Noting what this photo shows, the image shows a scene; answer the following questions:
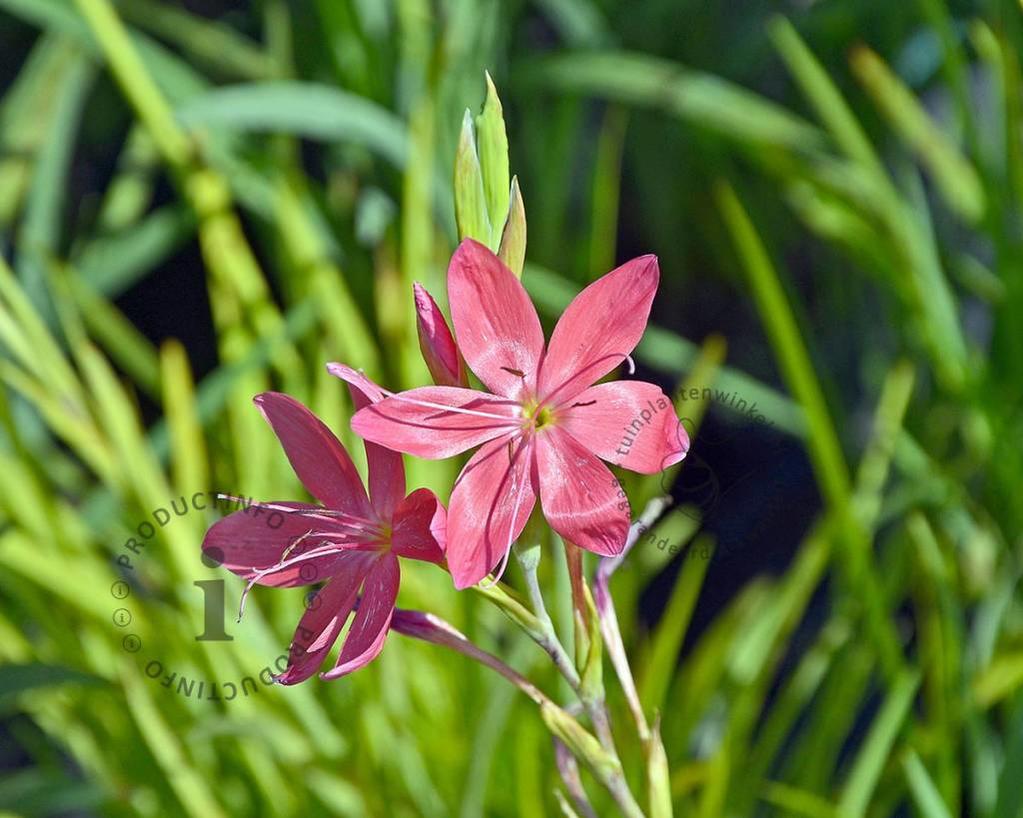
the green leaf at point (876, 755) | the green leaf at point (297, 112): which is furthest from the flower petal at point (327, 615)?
the green leaf at point (297, 112)

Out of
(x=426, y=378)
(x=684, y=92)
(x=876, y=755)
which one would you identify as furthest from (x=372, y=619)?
(x=684, y=92)

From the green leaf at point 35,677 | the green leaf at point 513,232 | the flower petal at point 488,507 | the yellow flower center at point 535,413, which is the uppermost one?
the green leaf at point 513,232

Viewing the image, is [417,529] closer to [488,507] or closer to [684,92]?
[488,507]

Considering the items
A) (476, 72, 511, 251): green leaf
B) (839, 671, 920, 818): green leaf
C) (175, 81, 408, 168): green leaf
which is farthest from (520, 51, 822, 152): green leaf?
(476, 72, 511, 251): green leaf

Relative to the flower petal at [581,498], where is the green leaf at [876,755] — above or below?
below

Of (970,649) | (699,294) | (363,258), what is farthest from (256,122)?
(970,649)

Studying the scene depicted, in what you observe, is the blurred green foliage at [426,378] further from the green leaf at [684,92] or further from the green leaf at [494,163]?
the green leaf at [494,163]

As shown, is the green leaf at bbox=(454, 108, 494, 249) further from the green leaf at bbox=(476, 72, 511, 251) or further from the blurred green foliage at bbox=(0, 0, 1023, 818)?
the blurred green foliage at bbox=(0, 0, 1023, 818)

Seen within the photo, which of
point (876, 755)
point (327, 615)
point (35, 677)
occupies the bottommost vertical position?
point (876, 755)
